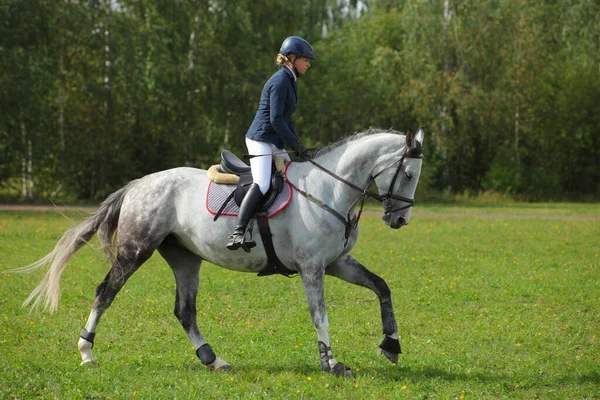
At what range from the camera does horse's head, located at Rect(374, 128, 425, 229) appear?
25.0 ft

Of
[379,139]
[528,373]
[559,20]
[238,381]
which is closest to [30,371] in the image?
[238,381]

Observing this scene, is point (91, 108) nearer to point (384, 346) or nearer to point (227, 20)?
point (227, 20)

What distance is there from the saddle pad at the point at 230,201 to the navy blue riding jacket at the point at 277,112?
524 mm

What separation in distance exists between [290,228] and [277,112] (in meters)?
1.18

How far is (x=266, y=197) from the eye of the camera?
25.7ft

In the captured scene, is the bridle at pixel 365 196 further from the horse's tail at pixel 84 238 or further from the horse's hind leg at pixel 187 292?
the horse's tail at pixel 84 238

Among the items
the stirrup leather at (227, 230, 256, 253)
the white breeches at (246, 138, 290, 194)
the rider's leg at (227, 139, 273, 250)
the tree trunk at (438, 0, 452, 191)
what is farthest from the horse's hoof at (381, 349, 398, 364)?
the tree trunk at (438, 0, 452, 191)

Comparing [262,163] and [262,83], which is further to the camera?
[262,83]

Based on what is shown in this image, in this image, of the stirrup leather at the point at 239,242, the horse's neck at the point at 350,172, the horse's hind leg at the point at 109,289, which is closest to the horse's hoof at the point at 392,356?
the horse's neck at the point at 350,172

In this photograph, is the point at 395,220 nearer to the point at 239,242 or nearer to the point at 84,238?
the point at 239,242

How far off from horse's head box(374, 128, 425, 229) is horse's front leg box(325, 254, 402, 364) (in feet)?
2.37

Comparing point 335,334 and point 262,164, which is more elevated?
point 262,164

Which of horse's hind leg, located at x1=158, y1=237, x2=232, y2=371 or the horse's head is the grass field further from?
the horse's head

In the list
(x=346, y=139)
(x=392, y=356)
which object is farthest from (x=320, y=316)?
(x=346, y=139)
